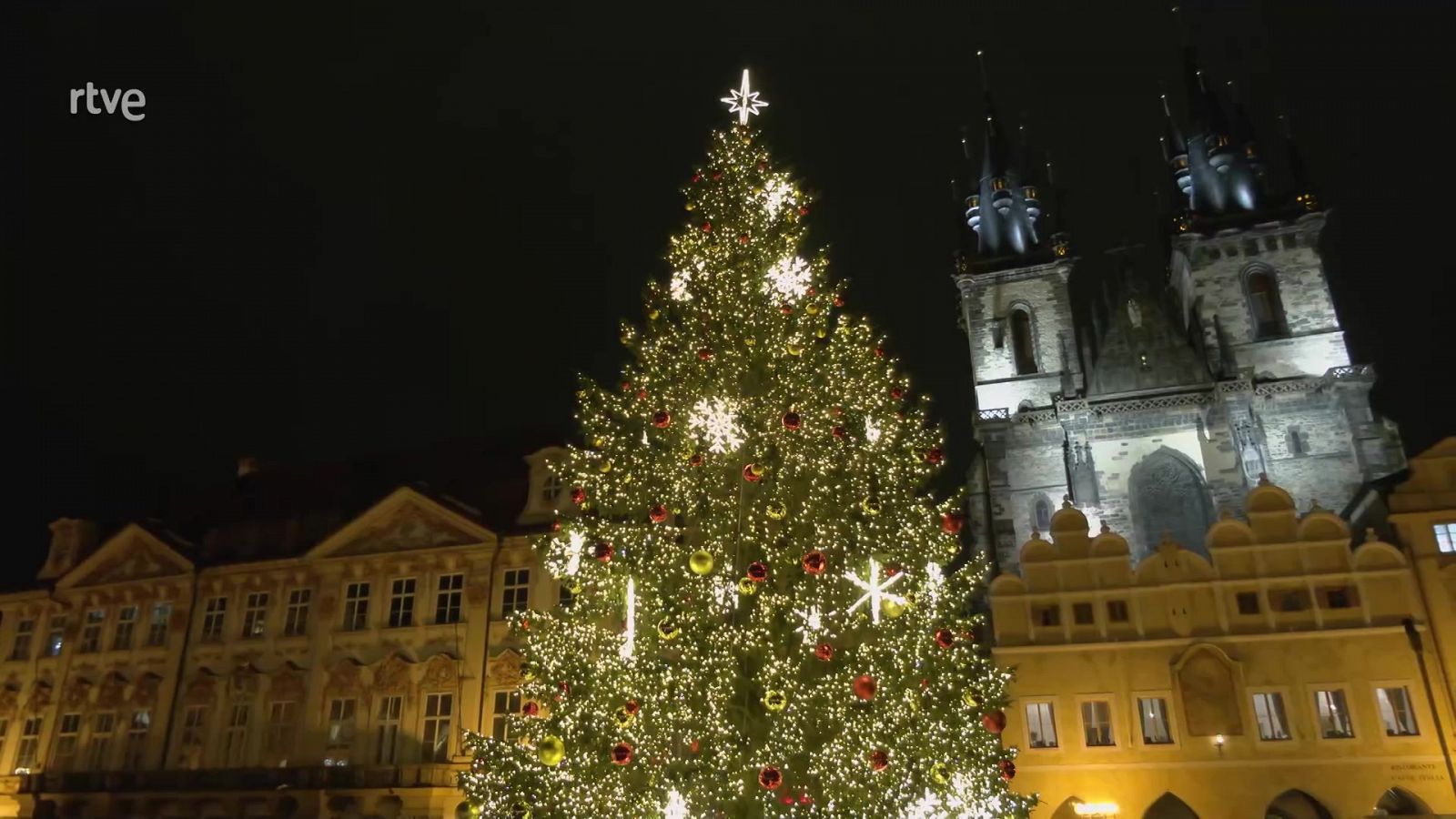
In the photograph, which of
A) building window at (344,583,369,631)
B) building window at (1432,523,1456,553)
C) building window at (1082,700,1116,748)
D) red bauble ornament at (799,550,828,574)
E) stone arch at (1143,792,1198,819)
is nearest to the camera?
red bauble ornament at (799,550,828,574)

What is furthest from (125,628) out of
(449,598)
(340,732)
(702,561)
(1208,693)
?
(1208,693)

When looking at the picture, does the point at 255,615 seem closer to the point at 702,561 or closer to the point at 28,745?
the point at 28,745

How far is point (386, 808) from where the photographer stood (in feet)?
78.1

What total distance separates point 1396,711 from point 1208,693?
3.44 meters

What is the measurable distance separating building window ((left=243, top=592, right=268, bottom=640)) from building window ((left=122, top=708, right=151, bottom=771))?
3.42 metres

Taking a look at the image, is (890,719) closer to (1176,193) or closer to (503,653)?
(503,653)

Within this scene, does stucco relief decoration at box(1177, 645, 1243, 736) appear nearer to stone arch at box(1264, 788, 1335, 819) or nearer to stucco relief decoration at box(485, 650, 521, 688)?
stone arch at box(1264, 788, 1335, 819)

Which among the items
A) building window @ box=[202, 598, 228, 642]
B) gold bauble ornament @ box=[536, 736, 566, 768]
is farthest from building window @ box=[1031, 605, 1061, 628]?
building window @ box=[202, 598, 228, 642]

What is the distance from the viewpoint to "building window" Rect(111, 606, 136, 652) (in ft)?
95.7

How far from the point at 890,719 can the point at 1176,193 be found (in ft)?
124

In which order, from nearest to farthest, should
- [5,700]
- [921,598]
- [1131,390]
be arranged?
[921,598], [5,700], [1131,390]

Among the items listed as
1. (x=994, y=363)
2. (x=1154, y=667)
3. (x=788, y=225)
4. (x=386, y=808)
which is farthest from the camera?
(x=994, y=363)

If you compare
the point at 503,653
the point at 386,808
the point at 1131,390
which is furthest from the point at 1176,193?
the point at 386,808

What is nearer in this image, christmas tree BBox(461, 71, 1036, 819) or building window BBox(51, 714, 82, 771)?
christmas tree BBox(461, 71, 1036, 819)
